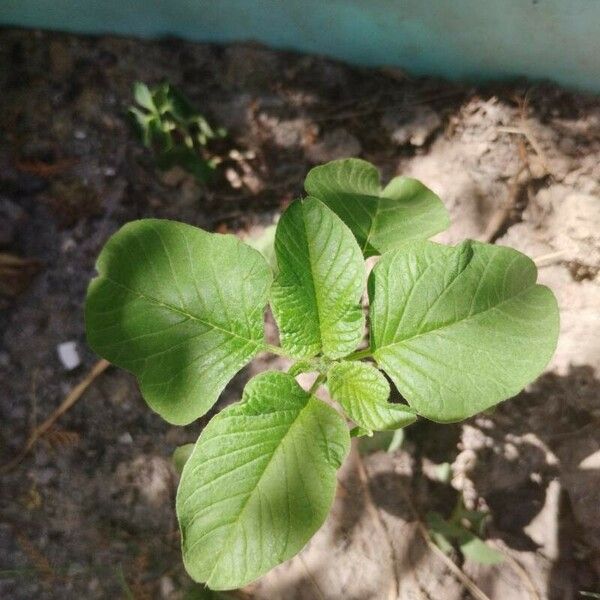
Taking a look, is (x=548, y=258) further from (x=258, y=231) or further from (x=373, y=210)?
(x=258, y=231)

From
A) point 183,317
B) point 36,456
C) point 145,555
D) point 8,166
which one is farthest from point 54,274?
point 183,317

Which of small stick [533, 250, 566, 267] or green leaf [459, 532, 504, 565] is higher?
small stick [533, 250, 566, 267]

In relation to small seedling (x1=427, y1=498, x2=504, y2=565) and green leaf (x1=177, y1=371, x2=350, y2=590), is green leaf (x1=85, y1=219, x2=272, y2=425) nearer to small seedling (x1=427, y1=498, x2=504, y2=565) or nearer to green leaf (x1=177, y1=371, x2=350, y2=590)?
green leaf (x1=177, y1=371, x2=350, y2=590)

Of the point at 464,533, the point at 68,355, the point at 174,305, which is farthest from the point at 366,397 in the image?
the point at 68,355

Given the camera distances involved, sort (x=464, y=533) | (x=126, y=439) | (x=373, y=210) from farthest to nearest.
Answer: (x=126, y=439), (x=464, y=533), (x=373, y=210)

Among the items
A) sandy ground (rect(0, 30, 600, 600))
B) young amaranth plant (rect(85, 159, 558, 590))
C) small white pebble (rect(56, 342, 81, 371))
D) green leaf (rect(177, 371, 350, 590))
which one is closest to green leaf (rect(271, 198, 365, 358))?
young amaranth plant (rect(85, 159, 558, 590))

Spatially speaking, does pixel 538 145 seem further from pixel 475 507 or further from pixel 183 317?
pixel 183 317
